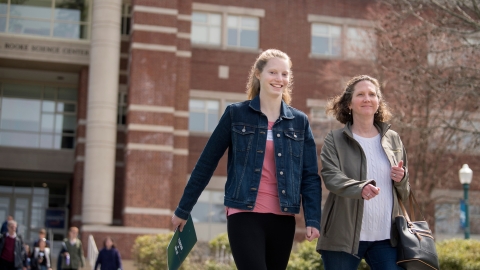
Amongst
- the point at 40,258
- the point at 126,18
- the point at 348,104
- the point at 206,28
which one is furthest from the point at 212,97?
the point at 348,104

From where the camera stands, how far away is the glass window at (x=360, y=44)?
1174 inches

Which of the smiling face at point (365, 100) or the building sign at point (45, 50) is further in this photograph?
the building sign at point (45, 50)

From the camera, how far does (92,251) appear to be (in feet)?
91.5

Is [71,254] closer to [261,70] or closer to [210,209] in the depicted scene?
[210,209]

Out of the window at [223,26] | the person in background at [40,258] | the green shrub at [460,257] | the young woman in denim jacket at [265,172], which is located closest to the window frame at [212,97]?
the window at [223,26]

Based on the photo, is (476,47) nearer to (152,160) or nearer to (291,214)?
(291,214)

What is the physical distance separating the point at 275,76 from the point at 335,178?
0.86 metres

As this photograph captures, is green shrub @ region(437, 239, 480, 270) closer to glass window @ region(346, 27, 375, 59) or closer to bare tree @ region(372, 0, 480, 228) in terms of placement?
bare tree @ region(372, 0, 480, 228)

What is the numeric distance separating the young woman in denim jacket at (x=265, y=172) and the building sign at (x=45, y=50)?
91.7ft

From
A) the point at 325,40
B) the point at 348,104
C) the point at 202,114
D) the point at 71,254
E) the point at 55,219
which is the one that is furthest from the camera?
the point at 55,219

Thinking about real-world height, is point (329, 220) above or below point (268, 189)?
below

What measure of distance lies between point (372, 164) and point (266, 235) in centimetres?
98

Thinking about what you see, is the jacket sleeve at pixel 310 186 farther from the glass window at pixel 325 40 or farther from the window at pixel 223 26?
the glass window at pixel 325 40

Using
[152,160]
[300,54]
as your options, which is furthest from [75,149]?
[300,54]
